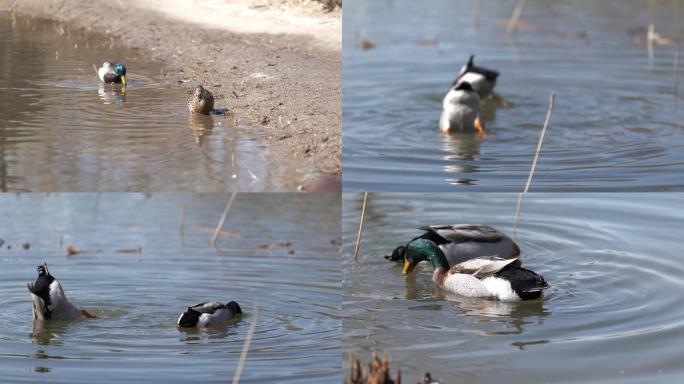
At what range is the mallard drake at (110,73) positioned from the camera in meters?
7.32

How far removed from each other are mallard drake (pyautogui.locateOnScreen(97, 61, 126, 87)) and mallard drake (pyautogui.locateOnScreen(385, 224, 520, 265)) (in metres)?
3.30

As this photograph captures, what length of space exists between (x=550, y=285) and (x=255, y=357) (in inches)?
107

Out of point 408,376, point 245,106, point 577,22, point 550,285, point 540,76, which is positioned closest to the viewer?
point 408,376

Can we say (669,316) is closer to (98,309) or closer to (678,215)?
(678,215)

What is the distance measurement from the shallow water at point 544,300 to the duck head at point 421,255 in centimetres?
14

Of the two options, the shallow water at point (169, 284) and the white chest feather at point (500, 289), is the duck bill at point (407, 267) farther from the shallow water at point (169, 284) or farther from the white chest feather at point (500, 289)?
the white chest feather at point (500, 289)

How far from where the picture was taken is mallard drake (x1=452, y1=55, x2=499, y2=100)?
12072 mm

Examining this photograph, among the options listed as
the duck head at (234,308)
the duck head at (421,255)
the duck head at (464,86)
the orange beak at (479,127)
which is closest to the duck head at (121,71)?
the duck head at (234,308)

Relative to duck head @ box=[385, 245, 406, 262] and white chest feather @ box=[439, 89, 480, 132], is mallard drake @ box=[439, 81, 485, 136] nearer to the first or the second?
white chest feather @ box=[439, 89, 480, 132]

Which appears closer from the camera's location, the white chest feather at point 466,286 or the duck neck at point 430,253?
the white chest feather at point 466,286

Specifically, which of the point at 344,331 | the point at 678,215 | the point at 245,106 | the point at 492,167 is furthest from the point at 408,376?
the point at 678,215

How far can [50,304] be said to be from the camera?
8500 mm

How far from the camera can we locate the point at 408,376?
6688 millimetres

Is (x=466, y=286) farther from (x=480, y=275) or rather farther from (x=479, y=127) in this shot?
(x=479, y=127)
